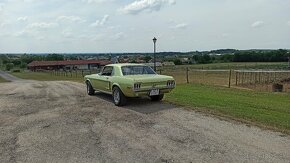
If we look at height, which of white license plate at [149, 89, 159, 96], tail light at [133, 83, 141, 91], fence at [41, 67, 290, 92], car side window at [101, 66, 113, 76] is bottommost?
fence at [41, 67, 290, 92]

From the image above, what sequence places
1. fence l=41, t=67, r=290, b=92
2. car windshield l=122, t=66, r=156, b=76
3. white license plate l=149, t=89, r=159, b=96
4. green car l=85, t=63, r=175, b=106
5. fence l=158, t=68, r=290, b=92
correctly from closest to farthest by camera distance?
green car l=85, t=63, r=175, b=106, white license plate l=149, t=89, r=159, b=96, car windshield l=122, t=66, r=156, b=76, fence l=158, t=68, r=290, b=92, fence l=41, t=67, r=290, b=92

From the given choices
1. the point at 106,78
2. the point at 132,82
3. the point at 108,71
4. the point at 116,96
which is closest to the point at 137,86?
the point at 132,82

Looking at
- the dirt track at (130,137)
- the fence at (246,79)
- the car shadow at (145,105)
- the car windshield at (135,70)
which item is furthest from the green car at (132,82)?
the fence at (246,79)

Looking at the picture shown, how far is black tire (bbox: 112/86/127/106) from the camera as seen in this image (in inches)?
388

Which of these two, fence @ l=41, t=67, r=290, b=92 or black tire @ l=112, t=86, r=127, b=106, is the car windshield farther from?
fence @ l=41, t=67, r=290, b=92

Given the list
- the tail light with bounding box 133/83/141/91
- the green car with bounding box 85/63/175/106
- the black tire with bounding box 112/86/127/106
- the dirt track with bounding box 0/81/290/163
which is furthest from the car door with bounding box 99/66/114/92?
the tail light with bounding box 133/83/141/91

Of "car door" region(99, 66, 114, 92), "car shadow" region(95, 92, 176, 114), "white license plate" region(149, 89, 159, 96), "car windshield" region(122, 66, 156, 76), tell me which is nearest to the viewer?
"car shadow" region(95, 92, 176, 114)

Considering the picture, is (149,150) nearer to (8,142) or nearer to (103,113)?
(8,142)

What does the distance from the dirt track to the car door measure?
5.28 feet

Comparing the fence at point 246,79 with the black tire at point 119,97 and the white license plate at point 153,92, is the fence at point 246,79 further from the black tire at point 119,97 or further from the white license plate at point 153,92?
the black tire at point 119,97

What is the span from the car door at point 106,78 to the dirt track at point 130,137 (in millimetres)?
1608

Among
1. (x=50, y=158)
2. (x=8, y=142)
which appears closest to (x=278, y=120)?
(x=50, y=158)

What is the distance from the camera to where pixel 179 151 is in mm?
5289

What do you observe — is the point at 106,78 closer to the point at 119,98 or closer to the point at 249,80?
the point at 119,98
